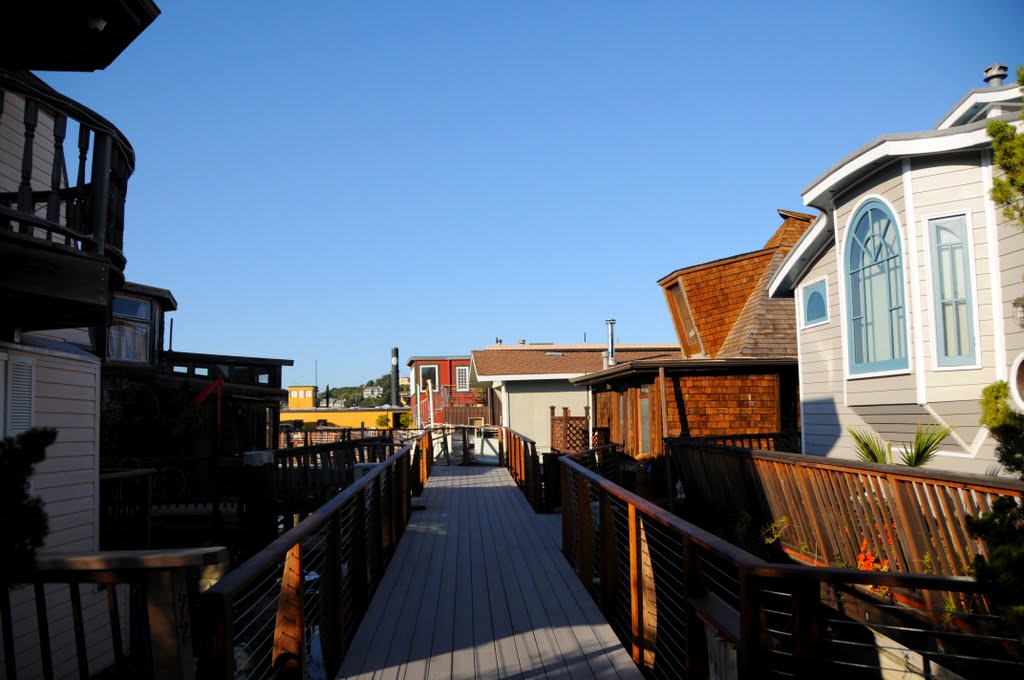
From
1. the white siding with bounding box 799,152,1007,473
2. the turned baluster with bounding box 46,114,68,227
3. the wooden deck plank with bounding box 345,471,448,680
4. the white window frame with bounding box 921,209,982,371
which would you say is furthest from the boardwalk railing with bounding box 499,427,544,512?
the turned baluster with bounding box 46,114,68,227

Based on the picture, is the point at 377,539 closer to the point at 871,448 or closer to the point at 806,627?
the point at 806,627

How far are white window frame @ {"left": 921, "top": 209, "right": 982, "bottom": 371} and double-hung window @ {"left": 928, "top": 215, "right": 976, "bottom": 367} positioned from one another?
10mm

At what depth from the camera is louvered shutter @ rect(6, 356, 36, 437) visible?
7.54 meters

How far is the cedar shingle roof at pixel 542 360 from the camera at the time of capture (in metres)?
27.7

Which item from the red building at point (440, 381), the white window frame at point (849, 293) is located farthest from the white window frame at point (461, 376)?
the white window frame at point (849, 293)

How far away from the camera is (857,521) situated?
277 inches

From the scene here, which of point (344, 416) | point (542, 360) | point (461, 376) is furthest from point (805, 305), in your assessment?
point (344, 416)

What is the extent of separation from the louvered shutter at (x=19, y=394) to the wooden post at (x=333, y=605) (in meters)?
4.74

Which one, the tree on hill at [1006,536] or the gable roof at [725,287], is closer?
the tree on hill at [1006,536]

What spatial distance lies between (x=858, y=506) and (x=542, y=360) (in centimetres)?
2231

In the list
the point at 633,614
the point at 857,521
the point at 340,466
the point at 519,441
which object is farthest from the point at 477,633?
the point at 340,466

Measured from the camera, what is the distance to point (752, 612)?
282 centimetres

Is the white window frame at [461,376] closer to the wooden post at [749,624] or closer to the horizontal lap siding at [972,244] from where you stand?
the horizontal lap siding at [972,244]

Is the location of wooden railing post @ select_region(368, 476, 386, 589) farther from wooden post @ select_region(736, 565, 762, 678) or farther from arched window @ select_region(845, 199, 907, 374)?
arched window @ select_region(845, 199, 907, 374)
